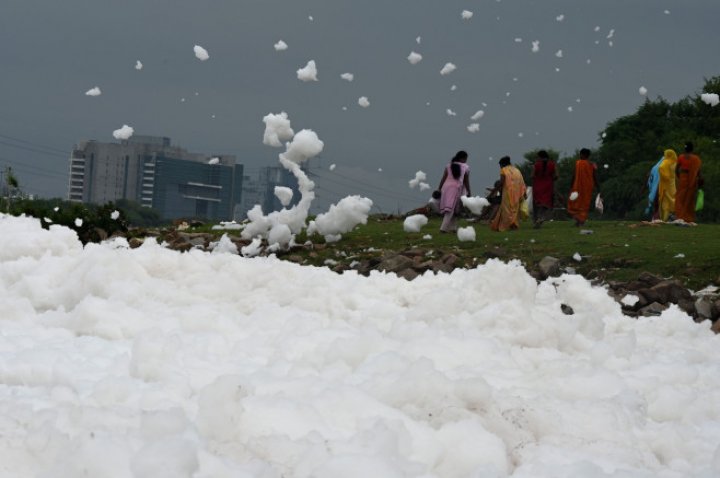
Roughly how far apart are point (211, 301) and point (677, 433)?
2226mm

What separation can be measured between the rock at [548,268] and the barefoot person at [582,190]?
7067 millimetres

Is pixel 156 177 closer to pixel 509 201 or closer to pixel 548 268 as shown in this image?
pixel 509 201

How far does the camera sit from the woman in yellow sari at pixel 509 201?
60.1 feet

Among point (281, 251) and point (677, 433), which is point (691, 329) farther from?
point (281, 251)

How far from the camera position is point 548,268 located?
477 inches

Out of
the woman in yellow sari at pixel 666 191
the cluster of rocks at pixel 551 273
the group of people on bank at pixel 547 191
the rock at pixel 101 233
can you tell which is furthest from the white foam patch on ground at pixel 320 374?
the woman in yellow sari at pixel 666 191

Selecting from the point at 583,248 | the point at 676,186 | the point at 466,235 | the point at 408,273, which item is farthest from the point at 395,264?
the point at 676,186

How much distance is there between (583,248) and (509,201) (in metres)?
4.00

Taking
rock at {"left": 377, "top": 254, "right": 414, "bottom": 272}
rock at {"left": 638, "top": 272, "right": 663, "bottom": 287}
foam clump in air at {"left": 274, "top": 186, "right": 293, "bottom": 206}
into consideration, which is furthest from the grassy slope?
rock at {"left": 377, "top": 254, "right": 414, "bottom": 272}

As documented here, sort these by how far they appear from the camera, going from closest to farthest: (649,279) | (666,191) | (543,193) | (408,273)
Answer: (408,273)
(649,279)
(543,193)
(666,191)

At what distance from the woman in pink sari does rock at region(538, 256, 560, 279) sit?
16.8 feet

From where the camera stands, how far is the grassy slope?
1280 cm

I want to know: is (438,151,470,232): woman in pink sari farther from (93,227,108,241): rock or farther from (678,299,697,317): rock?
(678,299,697,317): rock

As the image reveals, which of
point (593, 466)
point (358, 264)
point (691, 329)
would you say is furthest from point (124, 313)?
point (358, 264)
